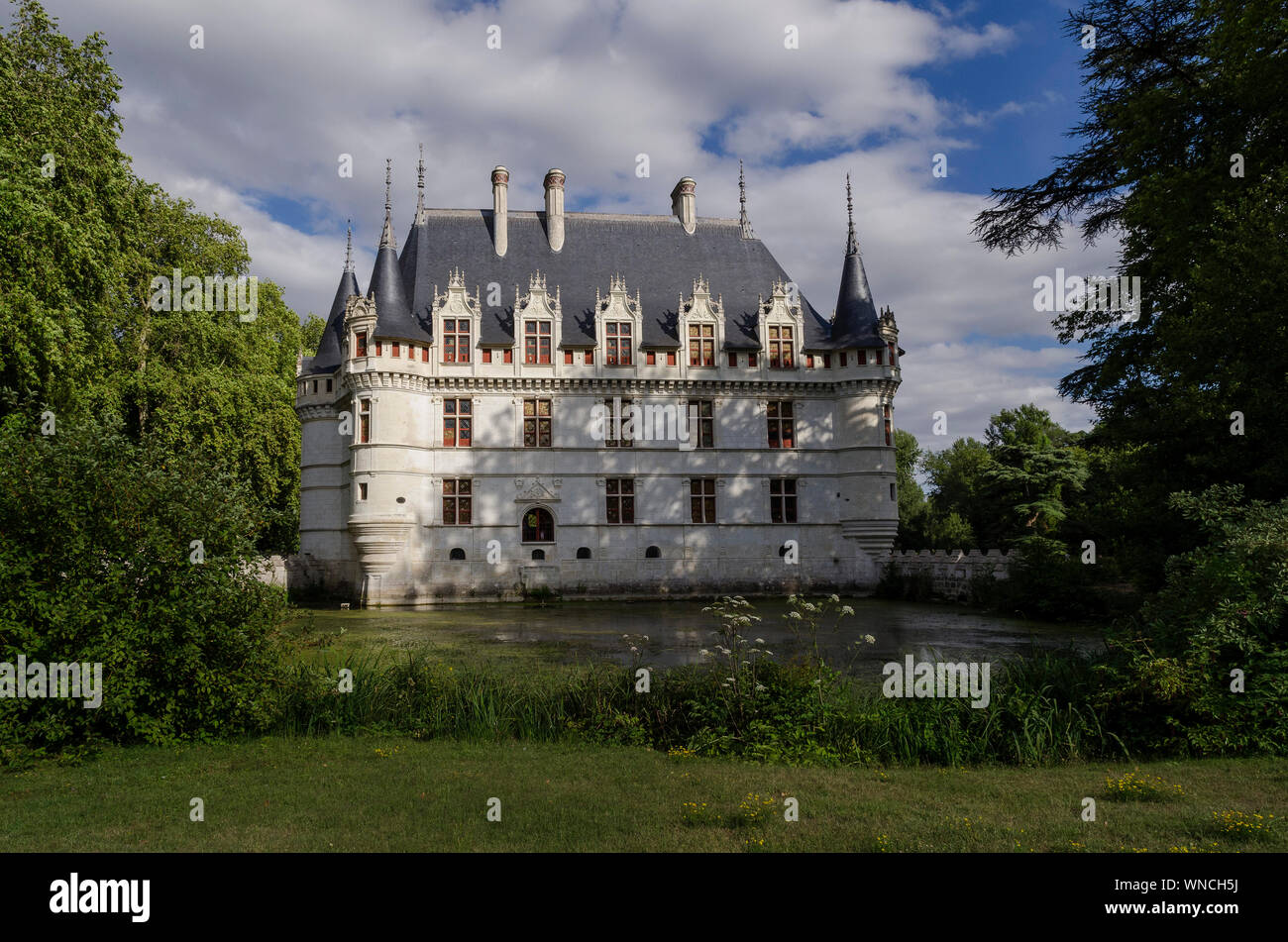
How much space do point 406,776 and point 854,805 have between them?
12.3ft

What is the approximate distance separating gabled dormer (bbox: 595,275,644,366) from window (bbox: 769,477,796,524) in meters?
7.70

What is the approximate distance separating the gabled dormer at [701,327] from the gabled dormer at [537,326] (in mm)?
5042

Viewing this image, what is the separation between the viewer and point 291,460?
120 feet

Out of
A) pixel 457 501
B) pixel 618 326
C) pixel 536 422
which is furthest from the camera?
pixel 618 326

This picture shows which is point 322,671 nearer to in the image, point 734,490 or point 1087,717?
point 1087,717

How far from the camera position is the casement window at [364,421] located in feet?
96.5

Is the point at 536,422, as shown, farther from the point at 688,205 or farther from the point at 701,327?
the point at 688,205

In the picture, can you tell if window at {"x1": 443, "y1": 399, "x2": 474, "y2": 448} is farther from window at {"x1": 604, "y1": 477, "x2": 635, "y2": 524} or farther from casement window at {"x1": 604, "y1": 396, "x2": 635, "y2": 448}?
window at {"x1": 604, "y1": 477, "x2": 635, "y2": 524}

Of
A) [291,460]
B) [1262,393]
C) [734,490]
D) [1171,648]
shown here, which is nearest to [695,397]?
[734,490]

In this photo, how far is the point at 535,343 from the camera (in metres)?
31.4

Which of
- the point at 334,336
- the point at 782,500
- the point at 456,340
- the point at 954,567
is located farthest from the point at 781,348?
the point at 334,336

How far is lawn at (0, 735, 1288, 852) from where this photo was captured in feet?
17.5

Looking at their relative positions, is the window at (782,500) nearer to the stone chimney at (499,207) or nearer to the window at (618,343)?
the window at (618,343)

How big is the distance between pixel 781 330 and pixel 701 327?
11.1ft
